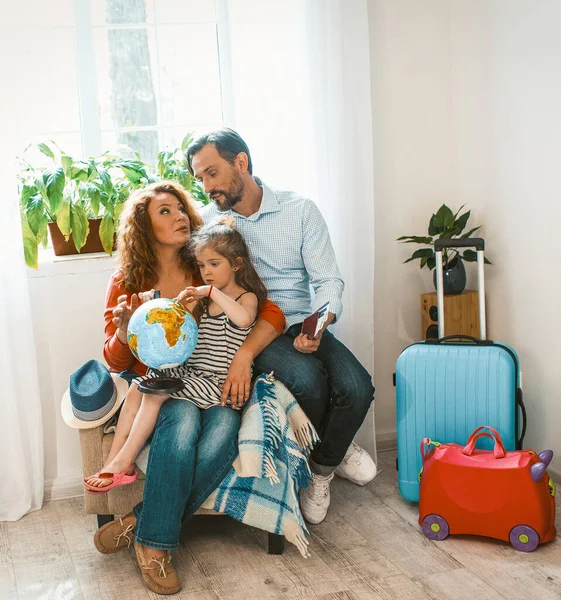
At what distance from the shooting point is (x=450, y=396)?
8.41 ft

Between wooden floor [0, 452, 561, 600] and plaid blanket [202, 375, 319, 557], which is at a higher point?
plaid blanket [202, 375, 319, 557]

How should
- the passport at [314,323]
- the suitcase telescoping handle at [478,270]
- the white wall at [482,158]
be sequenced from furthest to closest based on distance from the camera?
the white wall at [482,158] < the suitcase telescoping handle at [478,270] < the passport at [314,323]

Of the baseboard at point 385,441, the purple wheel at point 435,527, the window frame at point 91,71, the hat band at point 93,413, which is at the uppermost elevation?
the window frame at point 91,71

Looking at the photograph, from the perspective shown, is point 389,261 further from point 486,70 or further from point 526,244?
point 486,70

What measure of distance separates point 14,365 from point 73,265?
40 centimetres

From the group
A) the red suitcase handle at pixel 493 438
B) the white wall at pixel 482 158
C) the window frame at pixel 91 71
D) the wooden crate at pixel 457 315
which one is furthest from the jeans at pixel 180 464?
the window frame at pixel 91 71

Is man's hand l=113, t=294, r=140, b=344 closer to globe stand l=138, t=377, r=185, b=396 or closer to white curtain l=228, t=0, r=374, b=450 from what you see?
globe stand l=138, t=377, r=185, b=396

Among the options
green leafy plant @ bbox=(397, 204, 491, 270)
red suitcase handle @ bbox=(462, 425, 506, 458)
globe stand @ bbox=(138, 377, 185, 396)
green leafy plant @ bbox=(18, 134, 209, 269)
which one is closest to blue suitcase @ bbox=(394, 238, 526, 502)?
red suitcase handle @ bbox=(462, 425, 506, 458)

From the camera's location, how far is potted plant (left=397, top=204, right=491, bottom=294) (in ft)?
9.82

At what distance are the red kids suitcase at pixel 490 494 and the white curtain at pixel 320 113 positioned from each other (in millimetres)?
730

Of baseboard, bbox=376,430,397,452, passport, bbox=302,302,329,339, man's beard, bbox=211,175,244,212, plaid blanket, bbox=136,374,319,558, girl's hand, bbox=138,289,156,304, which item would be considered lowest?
baseboard, bbox=376,430,397,452

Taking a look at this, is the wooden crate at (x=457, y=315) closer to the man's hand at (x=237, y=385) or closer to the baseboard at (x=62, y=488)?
the man's hand at (x=237, y=385)

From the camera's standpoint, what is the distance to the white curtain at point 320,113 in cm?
293

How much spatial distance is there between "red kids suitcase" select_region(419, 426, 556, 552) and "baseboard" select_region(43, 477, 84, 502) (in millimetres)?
1282
